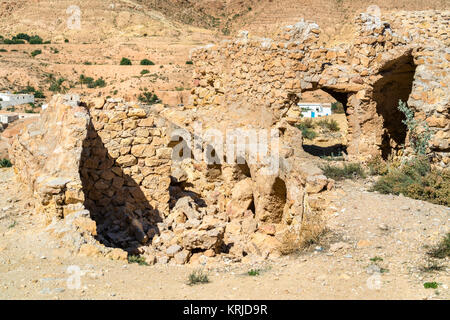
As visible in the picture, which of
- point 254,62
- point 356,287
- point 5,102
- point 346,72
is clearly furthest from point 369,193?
point 5,102

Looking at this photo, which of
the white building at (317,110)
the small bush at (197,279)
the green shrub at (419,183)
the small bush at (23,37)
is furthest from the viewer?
the small bush at (23,37)

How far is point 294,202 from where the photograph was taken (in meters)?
7.66

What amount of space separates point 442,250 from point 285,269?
1.81 m

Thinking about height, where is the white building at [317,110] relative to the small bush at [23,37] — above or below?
below

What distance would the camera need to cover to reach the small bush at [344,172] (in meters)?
8.49

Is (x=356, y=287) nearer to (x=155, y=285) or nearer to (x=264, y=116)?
(x=155, y=285)

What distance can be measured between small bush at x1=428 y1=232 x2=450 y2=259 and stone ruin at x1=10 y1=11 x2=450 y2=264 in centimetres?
153

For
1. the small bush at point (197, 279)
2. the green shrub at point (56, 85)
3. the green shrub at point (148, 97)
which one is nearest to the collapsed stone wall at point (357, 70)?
the small bush at point (197, 279)

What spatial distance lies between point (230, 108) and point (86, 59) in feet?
133

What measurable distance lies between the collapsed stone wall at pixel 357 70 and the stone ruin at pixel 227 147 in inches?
1.0

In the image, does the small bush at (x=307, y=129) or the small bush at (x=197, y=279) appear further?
the small bush at (x=307, y=129)

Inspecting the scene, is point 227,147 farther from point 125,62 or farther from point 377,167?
point 125,62

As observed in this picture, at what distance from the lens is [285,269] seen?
5.21 metres

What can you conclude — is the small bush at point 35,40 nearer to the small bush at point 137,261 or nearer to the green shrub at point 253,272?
the small bush at point 137,261
